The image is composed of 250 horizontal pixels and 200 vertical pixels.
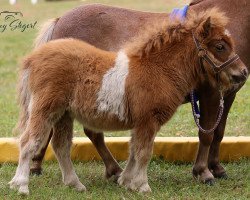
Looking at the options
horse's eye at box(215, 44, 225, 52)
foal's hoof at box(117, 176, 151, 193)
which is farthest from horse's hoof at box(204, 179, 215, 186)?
horse's eye at box(215, 44, 225, 52)

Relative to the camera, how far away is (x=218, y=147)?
694 centimetres

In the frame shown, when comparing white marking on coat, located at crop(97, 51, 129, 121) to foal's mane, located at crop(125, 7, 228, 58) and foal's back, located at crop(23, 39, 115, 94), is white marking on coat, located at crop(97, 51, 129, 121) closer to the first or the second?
foal's back, located at crop(23, 39, 115, 94)

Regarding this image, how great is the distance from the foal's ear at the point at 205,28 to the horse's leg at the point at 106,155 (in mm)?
1573

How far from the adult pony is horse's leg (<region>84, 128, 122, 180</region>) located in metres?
0.59

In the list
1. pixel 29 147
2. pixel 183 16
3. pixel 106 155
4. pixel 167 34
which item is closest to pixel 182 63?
pixel 167 34

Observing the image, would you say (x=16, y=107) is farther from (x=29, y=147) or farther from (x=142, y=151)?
(x=142, y=151)

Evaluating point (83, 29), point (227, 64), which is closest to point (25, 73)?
point (83, 29)

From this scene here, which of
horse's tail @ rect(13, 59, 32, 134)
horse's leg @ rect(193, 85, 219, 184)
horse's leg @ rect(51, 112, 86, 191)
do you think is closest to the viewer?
horse's tail @ rect(13, 59, 32, 134)

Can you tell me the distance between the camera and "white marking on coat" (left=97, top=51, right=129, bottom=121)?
5.68m

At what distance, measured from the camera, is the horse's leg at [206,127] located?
20.9ft

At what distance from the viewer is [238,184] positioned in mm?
6285

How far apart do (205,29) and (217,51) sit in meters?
0.22

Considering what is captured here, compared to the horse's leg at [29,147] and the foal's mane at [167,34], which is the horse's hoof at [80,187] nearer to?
the horse's leg at [29,147]

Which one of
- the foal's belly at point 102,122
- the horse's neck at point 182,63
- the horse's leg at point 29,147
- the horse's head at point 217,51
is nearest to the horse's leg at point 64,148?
the foal's belly at point 102,122
